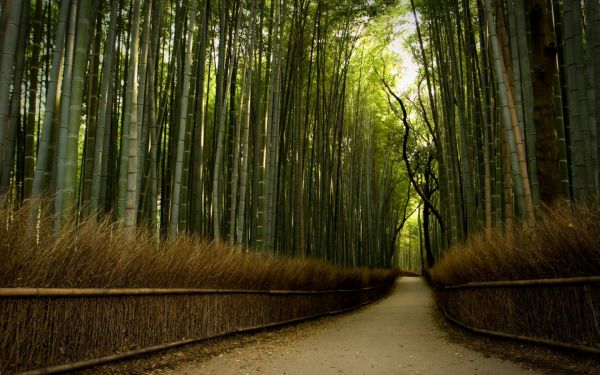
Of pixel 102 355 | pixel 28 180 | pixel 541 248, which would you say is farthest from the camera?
pixel 28 180

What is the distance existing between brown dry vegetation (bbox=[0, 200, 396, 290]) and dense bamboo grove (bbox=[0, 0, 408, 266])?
251mm

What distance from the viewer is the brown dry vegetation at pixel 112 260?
85.0 inches

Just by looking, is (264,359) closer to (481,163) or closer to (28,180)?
(28,180)

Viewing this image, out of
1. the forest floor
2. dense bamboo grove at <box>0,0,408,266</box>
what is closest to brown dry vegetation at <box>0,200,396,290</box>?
dense bamboo grove at <box>0,0,408,266</box>

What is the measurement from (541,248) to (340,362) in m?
1.51

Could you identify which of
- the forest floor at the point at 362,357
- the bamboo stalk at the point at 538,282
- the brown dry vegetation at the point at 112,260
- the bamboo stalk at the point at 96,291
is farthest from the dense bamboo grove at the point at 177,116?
the bamboo stalk at the point at 538,282

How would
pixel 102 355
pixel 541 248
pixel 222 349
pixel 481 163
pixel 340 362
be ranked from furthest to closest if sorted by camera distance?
pixel 481 163
pixel 222 349
pixel 340 362
pixel 541 248
pixel 102 355

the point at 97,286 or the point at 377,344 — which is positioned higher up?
the point at 97,286

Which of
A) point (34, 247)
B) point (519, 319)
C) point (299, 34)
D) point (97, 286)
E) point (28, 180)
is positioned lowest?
point (519, 319)

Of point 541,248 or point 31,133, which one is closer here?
point 541,248

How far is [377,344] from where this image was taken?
426 centimetres

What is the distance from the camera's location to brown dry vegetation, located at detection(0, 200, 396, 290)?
216 centimetres

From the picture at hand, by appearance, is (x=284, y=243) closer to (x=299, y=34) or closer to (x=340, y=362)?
(x=299, y=34)

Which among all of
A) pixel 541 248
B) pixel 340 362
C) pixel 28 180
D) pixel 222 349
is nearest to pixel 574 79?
pixel 541 248
